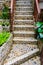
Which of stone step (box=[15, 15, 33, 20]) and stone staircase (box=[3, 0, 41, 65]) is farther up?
stone step (box=[15, 15, 33, 20])

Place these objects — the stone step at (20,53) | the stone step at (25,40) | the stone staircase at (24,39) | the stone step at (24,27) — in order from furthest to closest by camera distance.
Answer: the stone step at (24,27) < the stone step at (25,40) < the stone staircase at (24,39) < the stone step at (20,53)

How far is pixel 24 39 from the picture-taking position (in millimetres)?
6926

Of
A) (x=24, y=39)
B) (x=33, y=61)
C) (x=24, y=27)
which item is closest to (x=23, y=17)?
(x=24, y=27)

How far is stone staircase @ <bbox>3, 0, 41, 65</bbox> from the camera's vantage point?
550 centimetres

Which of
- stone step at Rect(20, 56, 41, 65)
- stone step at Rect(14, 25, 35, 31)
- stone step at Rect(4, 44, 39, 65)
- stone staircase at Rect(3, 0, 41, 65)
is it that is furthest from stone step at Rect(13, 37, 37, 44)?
stone step at Rect(20, 56, 41, 65)

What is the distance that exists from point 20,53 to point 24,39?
116 cm

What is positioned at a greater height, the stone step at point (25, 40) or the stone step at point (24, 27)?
the stone step at point (24, 27)

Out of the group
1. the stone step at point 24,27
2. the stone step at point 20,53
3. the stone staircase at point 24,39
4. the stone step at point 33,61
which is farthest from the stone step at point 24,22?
the stone step at point 33,61

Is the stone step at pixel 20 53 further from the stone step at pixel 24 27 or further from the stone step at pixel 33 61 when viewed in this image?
the stone step at pixel 24 27

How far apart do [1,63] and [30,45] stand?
6.95 feet

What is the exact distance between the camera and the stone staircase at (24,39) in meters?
5.50

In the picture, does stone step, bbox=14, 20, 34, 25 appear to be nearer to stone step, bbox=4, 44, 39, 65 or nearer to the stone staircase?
the stone staircase

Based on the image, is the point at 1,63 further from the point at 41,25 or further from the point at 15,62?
the point at 41,25

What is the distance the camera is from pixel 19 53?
5.87 metres
